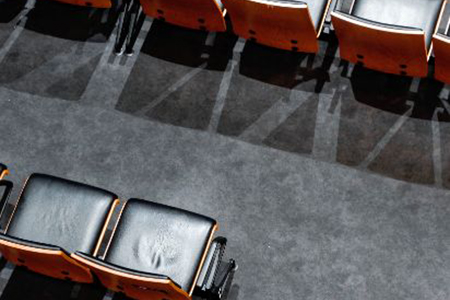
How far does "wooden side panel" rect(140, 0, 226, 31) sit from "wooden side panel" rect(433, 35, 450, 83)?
119 cm

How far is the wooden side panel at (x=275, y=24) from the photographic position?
194 inches

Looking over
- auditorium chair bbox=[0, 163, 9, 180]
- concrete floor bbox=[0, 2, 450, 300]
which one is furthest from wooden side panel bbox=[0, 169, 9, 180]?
concrete floor bbox=[0, 2, 450, 300]

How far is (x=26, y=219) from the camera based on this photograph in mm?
5027

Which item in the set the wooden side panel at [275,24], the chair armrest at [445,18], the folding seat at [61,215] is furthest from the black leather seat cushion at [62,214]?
the chair armrest at [445,18]

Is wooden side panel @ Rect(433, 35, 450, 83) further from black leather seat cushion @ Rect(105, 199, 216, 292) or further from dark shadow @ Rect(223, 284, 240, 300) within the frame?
dark shadow @ Rect(223, 284, 240, 300)

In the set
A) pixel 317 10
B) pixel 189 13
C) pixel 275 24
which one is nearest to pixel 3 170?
pixel 189 13

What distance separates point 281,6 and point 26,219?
5.77ft

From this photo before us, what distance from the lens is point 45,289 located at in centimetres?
525

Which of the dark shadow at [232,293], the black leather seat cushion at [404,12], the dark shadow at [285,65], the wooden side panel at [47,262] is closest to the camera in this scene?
the wooden side panel at [47,262]

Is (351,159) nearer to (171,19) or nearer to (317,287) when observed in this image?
(317,287)

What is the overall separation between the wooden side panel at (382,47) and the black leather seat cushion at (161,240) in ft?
4.02

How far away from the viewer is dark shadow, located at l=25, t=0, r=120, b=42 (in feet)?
19.6

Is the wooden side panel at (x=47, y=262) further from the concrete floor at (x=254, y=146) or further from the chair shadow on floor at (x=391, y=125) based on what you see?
the chair shadow on floor at (x=391, y=125)

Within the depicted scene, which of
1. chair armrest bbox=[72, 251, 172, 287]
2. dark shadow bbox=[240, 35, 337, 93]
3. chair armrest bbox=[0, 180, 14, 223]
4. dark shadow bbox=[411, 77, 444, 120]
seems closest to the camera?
chair armrest bbox=[72, 251, 172, 287]
